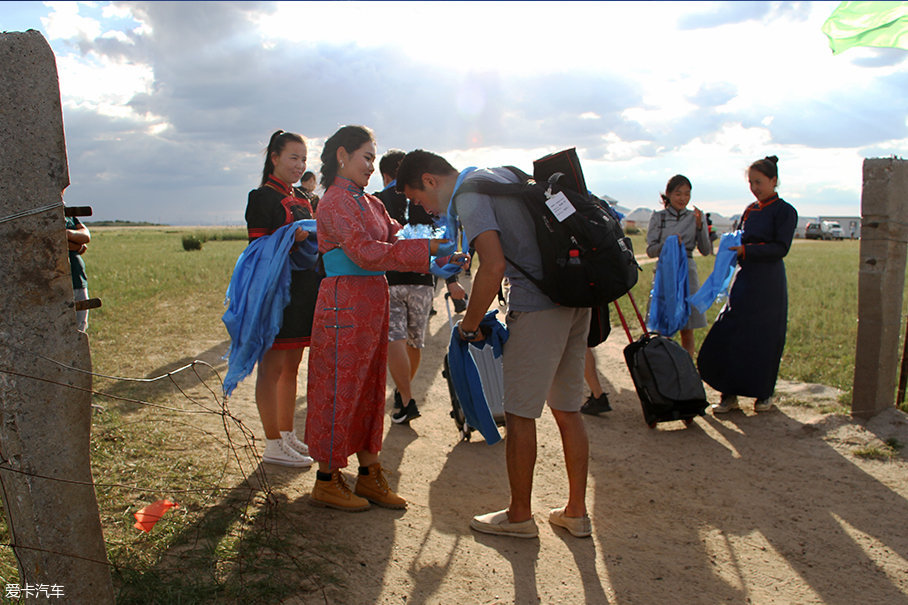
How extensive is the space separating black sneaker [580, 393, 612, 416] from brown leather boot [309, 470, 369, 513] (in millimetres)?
2791

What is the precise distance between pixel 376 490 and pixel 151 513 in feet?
3.93


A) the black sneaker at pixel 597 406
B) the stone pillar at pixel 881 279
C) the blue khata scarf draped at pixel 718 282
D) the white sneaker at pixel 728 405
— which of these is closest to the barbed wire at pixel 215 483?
the black sneaker at pixel 597 406

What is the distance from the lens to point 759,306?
17.9ft

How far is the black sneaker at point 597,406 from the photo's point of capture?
18.8ft

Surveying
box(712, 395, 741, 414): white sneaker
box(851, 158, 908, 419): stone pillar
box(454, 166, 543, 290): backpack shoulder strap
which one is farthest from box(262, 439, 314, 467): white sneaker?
box(851, 158, 908, 419): stone pillar

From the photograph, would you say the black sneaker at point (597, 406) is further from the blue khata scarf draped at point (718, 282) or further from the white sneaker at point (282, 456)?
the white sneaker at point (282, 456)

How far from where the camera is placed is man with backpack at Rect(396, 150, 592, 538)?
3.10 meters

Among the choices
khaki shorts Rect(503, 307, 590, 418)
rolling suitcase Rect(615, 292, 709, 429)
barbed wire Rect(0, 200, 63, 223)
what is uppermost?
barbed wire Rect(0, 200, 63, 223)

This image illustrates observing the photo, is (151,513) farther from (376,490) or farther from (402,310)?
(402,310)

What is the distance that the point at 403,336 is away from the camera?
16.9 ft

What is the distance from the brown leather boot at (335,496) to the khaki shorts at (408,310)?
5.51 ft

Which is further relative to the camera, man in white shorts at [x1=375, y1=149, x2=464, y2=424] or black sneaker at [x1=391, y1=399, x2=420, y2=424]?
black sneaker at [x1=391, y1=399, x2=420, y2=424]

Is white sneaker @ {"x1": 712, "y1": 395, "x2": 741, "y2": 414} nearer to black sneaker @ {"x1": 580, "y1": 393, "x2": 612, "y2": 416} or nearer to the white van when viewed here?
black sneaker @ {"x1": 580, "y1": 393, "x2": 612, "y2": 416}

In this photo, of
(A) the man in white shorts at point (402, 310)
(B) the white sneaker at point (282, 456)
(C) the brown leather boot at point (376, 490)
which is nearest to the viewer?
(C) the brown leather boot at point (376, 490)
